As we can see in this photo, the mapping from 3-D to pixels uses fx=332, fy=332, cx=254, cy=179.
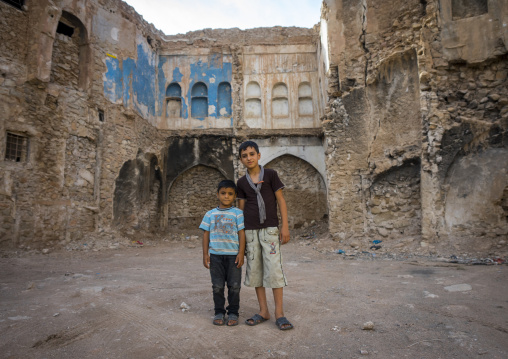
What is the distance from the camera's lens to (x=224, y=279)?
112 inches

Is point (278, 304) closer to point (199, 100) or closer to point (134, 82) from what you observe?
point (134, 82)

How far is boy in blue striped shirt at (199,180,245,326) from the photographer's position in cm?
280

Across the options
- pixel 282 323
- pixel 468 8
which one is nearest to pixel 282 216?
pixel 282 323

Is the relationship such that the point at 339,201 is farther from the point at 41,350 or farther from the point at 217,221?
the point at 41,350

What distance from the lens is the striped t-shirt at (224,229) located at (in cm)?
285

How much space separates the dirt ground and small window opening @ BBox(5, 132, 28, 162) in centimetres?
320

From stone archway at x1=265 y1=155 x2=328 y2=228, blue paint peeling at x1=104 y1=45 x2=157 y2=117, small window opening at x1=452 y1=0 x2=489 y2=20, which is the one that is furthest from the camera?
stone archway at x1=265 y1=155 x2=328 y2=228

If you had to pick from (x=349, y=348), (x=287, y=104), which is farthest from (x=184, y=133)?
(x=349, y=348)

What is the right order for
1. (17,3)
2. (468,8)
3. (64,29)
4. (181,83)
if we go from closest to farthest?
(468,8) → (17,3) → (64,29) → (181,83)

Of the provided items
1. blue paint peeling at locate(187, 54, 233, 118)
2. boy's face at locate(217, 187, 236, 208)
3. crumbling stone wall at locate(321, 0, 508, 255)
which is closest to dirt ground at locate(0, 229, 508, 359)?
boy's face at locate(217, 187, 236, 208)

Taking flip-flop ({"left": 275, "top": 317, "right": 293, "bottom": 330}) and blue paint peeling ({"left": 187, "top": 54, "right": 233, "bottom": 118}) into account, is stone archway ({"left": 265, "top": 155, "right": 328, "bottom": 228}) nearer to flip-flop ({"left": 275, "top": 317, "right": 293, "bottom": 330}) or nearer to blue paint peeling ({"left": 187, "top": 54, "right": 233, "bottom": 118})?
blue paint peeling ({"left": 187, "top": 54, "right": 233, "bottom": 118})

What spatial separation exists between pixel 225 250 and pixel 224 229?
7.0 inches

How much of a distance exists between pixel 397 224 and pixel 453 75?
12.4ft

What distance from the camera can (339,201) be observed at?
31.5 ft
